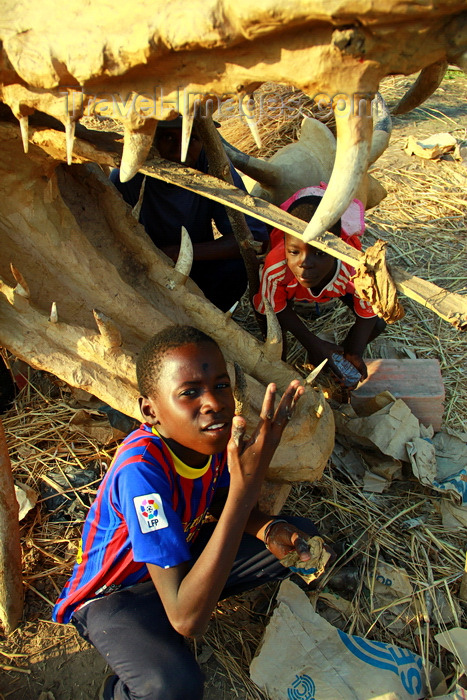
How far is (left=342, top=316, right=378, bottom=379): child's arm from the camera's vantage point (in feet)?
9.92

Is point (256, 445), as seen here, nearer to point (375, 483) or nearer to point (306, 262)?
point (375, 483)

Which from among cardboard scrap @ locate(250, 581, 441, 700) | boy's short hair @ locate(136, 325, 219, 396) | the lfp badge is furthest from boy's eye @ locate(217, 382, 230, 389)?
cardboard scrap @ locate(250, 581, 441, 700)

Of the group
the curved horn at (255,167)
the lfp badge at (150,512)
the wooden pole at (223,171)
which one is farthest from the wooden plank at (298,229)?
the curved horn at (255,167)

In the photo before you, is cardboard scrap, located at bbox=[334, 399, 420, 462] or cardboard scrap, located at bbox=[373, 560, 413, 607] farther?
cardboard scrap, located at bbox=[334, 399, 420, 462]

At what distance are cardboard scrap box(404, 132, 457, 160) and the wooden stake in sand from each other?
454 cm

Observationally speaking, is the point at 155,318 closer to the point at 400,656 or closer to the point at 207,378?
the point at 207,378

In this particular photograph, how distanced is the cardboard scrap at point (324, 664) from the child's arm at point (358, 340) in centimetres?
131

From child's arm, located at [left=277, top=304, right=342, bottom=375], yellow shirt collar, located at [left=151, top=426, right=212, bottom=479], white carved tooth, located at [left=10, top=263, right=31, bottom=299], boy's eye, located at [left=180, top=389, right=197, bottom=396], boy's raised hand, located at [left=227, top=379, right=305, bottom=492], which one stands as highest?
white carved tooth, located at [left=10, top=263, right=31, bottom=299]

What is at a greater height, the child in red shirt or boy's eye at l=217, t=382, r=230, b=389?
boy's eye at l=217, t=382, r=230, b=389

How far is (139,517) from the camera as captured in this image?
1680 mm

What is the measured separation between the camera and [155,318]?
219 cm

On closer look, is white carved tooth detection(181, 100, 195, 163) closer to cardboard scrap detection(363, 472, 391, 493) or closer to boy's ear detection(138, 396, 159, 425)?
boy's ear detection(138, 396, 159, 425)

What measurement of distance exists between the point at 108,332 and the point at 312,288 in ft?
4.81

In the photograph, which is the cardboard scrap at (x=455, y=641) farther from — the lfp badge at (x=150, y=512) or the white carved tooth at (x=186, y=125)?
the white carved tooth at (x=186, y=125)
